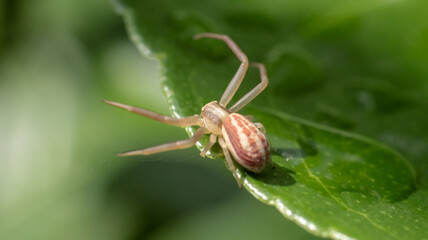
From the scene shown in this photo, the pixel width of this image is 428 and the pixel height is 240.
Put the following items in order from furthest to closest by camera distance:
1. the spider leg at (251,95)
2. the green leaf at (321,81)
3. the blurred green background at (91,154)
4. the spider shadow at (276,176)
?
the blurred green background at (91,154) → the spider leg at (251,95) → the green leaf at (321,81) → the spider shadow at (276,176)

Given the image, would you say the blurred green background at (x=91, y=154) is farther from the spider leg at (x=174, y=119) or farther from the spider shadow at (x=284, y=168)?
the spider shadow at (x=284, y=168)

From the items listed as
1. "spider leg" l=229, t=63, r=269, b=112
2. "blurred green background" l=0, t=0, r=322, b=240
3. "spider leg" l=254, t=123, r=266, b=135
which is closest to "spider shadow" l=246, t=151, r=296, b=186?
"spider leg" l=254, t=123, r=266, b=135

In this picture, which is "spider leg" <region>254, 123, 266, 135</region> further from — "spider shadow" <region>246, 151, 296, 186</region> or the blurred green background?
the blurred green background

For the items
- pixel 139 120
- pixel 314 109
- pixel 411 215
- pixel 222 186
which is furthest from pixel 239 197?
pixel 411 215

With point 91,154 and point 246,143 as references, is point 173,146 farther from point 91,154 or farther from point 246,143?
point 91,154

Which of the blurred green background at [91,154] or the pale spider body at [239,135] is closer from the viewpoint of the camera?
the pale spider body at [239,135]

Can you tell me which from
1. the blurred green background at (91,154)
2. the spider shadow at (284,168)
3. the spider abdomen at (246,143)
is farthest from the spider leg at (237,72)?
the blurred green background at (91,154)

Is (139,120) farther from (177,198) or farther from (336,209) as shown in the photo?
(336,209)
